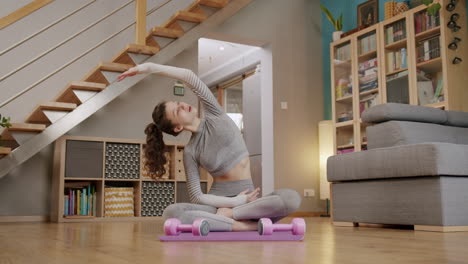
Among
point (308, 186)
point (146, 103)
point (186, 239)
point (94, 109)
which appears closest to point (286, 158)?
point (308, 186)

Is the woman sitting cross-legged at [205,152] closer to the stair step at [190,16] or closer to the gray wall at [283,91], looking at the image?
the stair step at [190,16]

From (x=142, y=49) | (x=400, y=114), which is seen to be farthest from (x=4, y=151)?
(x=400, y=114)

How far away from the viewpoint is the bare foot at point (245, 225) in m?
2.26

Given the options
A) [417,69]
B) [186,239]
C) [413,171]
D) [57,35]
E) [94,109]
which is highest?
[57,35]

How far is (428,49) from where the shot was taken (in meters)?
4.77

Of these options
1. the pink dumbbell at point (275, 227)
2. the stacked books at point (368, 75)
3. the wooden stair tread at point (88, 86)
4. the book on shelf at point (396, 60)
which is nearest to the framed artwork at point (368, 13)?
the stacked books at point (368, 75)

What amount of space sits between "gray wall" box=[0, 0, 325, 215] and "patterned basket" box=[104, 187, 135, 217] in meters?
0.67

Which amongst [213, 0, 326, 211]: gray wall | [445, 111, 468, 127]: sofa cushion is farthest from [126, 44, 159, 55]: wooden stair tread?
[445, 111, 468, 127]: sofa cushion

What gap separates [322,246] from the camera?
1791mm

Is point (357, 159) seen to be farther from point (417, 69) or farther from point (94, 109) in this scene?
point (94, 109)

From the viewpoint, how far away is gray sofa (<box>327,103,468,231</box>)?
2.66m

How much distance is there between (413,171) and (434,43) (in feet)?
7.85

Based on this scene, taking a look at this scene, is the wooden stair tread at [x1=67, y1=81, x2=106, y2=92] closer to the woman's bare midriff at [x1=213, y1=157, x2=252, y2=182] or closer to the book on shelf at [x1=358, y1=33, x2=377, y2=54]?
the woman's bare midriff at [x1=213, y1=157, x2=252, y2=182]

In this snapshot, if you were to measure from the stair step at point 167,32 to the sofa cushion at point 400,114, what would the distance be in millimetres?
2332
